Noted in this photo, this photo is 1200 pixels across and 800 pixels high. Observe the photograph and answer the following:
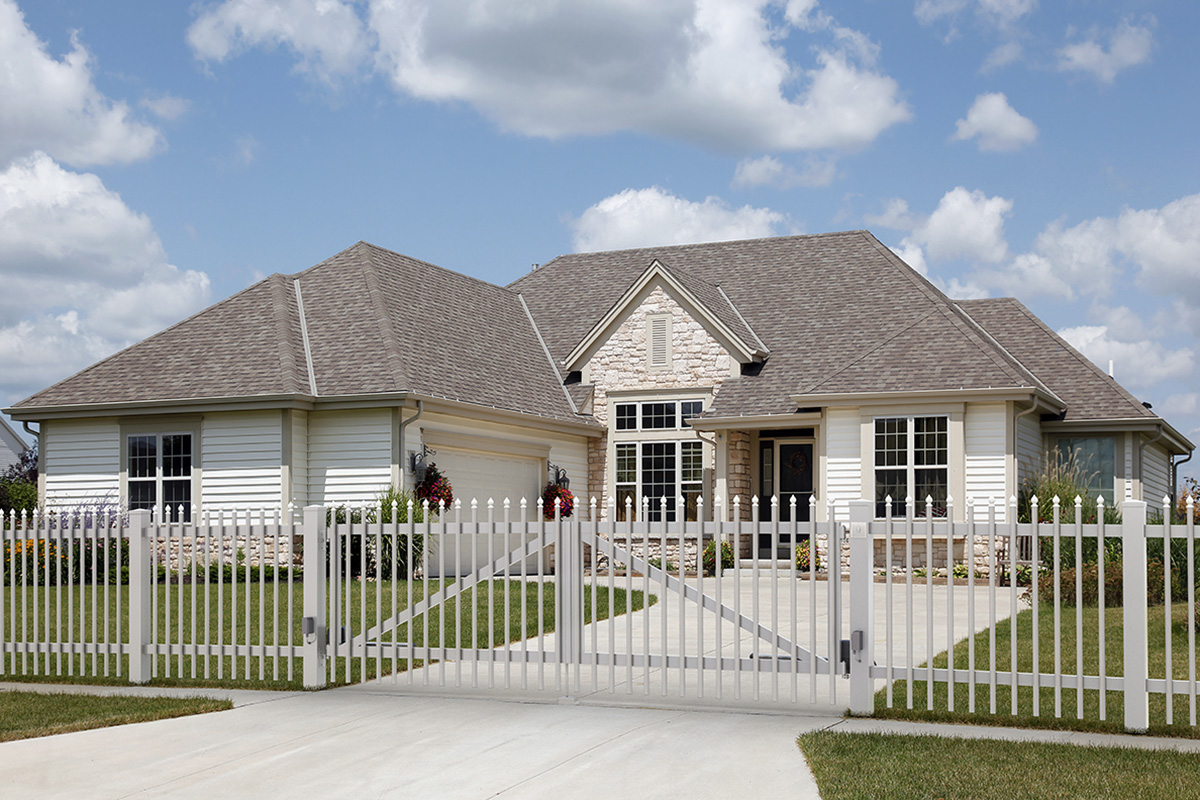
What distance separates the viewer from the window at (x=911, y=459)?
73.6 feet

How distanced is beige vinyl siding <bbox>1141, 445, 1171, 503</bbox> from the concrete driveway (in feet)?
64.1

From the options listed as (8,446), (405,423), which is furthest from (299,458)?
(8,446)

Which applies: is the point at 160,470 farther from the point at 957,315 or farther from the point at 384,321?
the point at 957,315

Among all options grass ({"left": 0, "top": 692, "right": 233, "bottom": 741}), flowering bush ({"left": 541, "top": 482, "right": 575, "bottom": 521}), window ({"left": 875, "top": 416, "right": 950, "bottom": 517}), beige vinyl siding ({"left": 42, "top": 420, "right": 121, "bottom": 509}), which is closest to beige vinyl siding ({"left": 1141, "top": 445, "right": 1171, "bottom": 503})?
window ({"left": 875, "top": 416, "right": 950, "bottom": 517})

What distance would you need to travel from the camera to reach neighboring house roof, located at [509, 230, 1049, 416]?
22891 millimetres

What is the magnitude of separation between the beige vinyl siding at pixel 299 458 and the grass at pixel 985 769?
15379 millimetres

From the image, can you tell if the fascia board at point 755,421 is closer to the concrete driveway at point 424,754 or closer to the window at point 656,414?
the window at point 656,414

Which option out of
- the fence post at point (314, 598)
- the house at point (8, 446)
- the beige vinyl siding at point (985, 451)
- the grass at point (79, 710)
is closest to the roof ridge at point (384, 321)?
the beige vinyl siding at point (985, 451)

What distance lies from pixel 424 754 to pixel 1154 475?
23936 millimetres

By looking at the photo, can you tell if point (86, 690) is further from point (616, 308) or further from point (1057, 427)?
point (1057, 427)

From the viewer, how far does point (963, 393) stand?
2192 cm

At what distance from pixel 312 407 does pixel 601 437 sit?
736 cm

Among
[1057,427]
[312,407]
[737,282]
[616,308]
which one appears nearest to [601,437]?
[616,308]

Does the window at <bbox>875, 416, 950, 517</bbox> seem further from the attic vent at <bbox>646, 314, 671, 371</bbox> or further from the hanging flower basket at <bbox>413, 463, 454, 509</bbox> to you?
the hanging flower basket at <bbox>413, 463, 454, 509</bbox>
